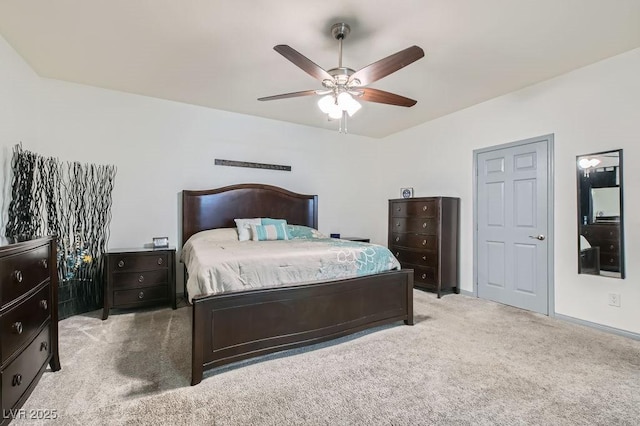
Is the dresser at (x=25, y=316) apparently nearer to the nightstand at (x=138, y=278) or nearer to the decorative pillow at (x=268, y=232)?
the nightstand at (x=138, y=278)

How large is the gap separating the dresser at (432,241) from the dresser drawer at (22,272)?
4.03 m

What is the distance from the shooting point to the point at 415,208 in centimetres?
450

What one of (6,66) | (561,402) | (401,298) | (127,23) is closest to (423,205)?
(401,298)

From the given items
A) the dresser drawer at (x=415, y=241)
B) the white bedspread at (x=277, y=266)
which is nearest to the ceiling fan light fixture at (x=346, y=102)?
the white bedspread at (x=277, y=266)

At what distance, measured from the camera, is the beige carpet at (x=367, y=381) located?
5.52 feet

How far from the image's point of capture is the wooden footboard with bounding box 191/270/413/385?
205cm

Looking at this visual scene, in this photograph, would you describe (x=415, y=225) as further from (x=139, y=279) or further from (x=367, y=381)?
(x=139, y=279)

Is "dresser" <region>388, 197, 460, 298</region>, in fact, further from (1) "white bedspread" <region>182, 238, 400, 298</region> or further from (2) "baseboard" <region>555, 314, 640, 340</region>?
(1) "white bedspread" <region>182, 238, 400, 298</region>

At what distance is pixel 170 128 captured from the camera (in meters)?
3.99

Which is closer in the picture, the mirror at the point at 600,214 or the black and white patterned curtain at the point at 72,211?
the mirror at the point at 600,214

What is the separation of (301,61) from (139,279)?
2.89 meters

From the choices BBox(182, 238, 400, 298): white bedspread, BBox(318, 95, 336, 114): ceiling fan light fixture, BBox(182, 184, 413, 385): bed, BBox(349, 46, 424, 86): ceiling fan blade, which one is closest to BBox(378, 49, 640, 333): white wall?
BBox(182, 184, 413, 385): bed

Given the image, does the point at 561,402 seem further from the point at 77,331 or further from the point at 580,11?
the point at 77,331

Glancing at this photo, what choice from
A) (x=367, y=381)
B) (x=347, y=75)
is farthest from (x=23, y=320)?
(x=347, y=75)
